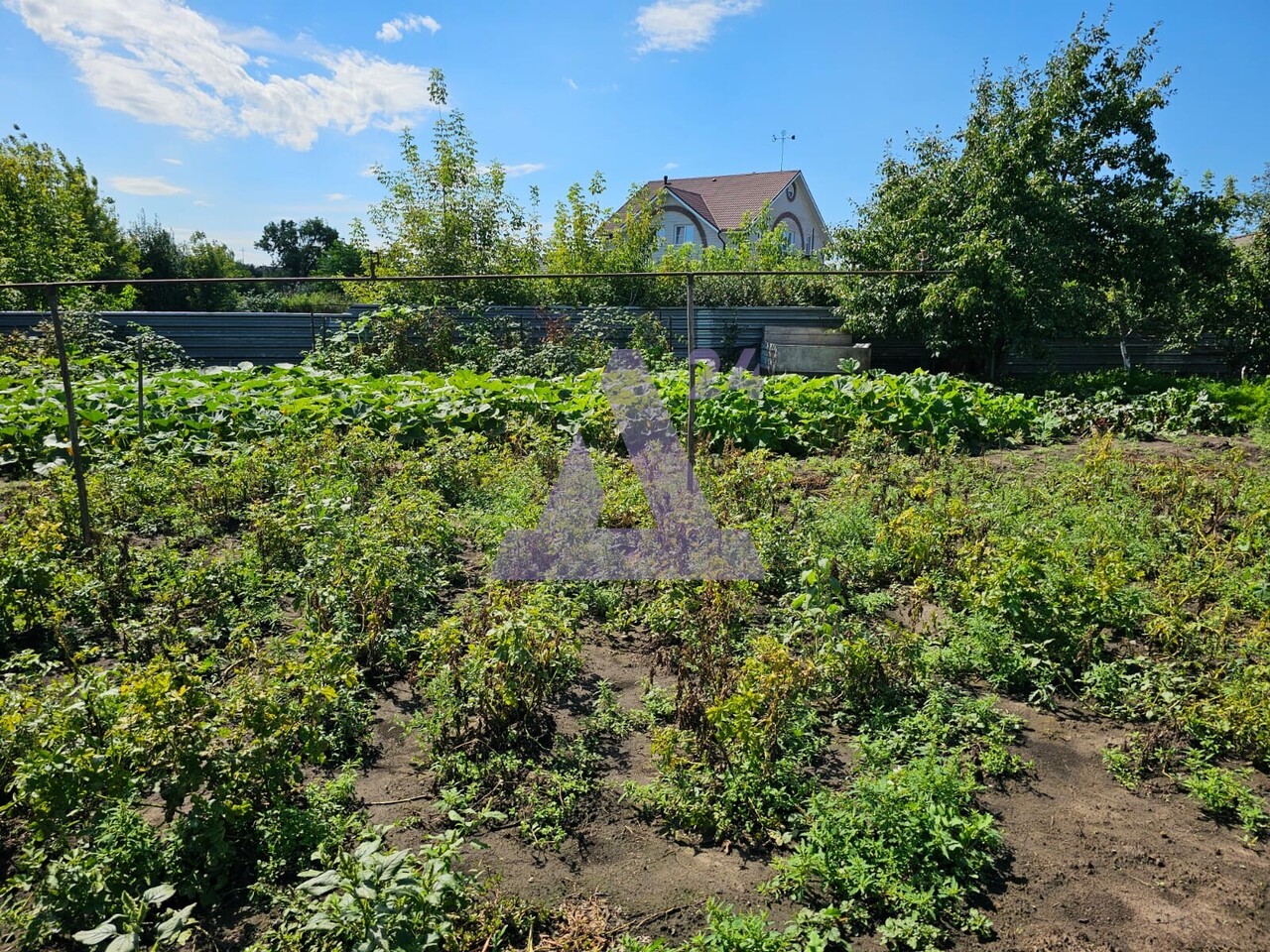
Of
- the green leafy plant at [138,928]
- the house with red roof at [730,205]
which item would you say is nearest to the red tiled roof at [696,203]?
the house with red roof at [730,205]

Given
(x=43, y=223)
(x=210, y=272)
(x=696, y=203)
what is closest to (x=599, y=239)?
(x=43, y=223)

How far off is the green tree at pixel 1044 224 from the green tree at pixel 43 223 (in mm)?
14473

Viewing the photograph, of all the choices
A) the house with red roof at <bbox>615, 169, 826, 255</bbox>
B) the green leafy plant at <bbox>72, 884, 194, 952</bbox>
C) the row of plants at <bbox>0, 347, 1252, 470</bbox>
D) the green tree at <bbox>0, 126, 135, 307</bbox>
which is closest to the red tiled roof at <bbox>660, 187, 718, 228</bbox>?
the house with red roof at <bbox>615, 169, 826, 255</bbox>

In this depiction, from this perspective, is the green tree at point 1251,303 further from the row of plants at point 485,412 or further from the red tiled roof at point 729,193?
the red tiled roof at point 729,193

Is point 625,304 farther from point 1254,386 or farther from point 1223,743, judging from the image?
point 1223,743

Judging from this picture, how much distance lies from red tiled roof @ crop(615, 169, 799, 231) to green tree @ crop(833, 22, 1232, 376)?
19677 millimetres

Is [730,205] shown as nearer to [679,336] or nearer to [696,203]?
[696,203]

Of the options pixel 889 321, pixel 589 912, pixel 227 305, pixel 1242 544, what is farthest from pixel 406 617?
pixel 227 305

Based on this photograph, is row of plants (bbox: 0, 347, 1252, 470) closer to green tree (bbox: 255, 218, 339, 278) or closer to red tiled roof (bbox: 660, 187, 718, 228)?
red tiled roof (bbox: 660, 187, 718, 228)

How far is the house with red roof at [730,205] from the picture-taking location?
99.3 feet

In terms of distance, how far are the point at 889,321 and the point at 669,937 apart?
1101 centimetres

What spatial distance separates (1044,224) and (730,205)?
23422 millimetres

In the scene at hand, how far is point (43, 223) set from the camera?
52.3ft

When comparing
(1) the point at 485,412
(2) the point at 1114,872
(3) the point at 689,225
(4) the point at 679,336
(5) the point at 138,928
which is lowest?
(2) the point at 1114,872
